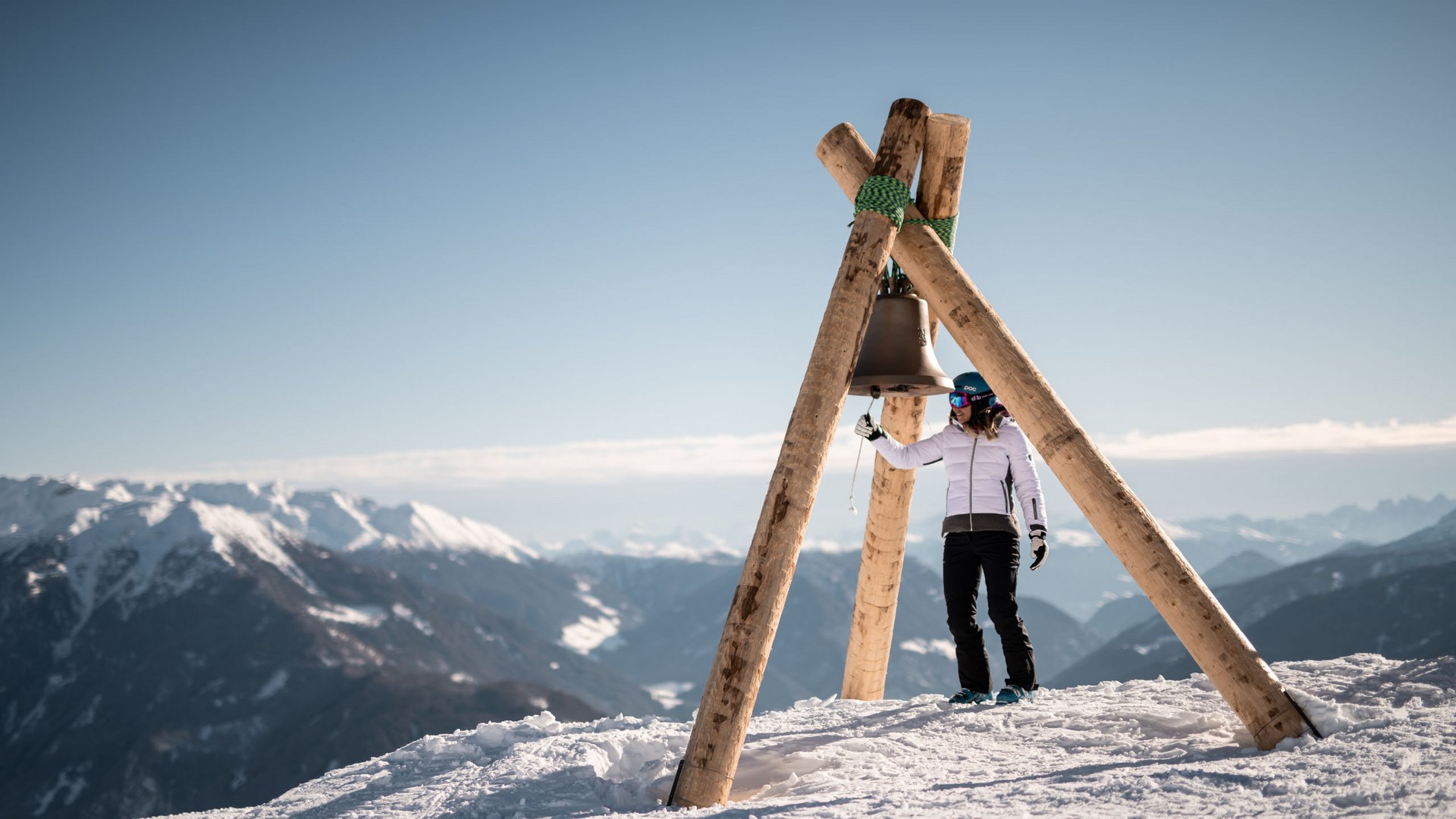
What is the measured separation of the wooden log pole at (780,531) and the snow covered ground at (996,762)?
1.23 ft

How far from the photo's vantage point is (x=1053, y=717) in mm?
7281

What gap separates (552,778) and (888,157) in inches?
211

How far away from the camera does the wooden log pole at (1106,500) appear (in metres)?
5.66

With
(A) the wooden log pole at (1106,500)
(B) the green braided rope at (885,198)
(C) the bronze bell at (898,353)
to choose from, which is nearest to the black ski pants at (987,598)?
(C) the bronze bell at (898,353)

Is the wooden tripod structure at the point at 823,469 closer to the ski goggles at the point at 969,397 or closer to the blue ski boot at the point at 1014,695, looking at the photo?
the ski goggles at the point at 969,397

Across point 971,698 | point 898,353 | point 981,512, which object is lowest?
point 971,698

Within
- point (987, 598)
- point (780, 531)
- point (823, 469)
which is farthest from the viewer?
point (987, 598)

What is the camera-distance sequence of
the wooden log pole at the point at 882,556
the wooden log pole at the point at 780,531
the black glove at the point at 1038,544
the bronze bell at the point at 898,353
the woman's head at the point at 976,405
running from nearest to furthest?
the wooden log pole at the point at 780,531, the black glove at the point at 1038,544, the bronze bell at the point at 898,353, the woman's head at the point at 976,405, the wooden log pole at the point at 882,556

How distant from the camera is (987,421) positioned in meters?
8.20

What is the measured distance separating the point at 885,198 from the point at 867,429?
2.09 meters

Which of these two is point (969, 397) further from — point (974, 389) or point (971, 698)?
point (971, 698)

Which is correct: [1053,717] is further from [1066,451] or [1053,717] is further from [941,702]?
[1066,451]

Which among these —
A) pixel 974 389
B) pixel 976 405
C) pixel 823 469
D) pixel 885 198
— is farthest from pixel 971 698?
pixel 885 198

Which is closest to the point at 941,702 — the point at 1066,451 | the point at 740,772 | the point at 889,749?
the point at 889,749
